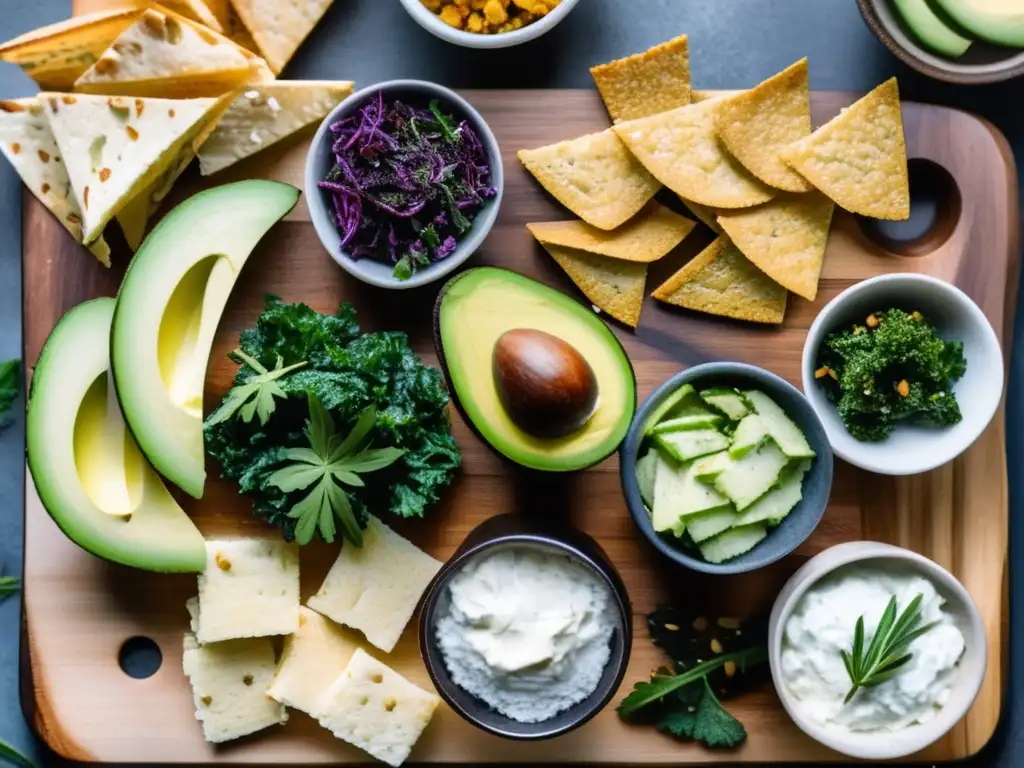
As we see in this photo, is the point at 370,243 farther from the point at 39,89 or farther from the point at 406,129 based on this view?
the point at 39,89

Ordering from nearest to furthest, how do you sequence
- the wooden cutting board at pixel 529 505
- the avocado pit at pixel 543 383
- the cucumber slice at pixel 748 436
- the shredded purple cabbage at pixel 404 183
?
the avocado pit at pixel 543 383 < the cucumber slice at pixel 748 436 < the shredded purple cabbage at pixel 404 183 < the wooden cutting board at pixel 529 505

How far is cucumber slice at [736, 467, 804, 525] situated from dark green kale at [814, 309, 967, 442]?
17 centimetres

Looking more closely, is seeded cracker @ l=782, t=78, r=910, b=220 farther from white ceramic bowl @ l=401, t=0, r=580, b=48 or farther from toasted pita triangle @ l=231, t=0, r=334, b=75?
toasted pita triangle @ l=231, t=0, r=334, b=75

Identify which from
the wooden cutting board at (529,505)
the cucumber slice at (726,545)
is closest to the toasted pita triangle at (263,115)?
the wooden cutting board at (529,505)

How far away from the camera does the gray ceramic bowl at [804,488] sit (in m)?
1.86

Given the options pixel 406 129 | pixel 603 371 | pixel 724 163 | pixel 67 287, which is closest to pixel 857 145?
pixel 724 163

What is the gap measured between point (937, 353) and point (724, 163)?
1.71 ft

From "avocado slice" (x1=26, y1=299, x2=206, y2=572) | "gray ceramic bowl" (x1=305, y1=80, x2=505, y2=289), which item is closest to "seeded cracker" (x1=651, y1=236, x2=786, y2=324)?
"gray ceramic bowl" (x1=305, y1=80, x2=505, y2=289)

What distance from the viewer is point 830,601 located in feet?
6.33

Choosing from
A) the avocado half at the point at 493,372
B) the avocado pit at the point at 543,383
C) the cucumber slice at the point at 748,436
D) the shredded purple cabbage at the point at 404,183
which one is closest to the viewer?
the avocado pit at the point at 543,383

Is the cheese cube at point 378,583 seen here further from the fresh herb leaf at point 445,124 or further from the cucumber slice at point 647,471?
the fresh herb leaf at point 445,124

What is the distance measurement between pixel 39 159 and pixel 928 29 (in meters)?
1.68

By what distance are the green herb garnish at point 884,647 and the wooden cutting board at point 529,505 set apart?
10.1 inches

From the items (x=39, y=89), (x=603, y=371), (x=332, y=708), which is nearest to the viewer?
(x=603, y=371)
